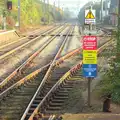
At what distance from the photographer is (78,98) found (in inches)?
500

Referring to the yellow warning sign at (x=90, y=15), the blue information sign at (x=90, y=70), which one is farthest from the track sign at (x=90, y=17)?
the blue information sign at (x=90, y=70)

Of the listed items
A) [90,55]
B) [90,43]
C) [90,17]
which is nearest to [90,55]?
[90,55]

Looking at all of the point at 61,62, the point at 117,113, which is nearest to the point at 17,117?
the point at 117,113

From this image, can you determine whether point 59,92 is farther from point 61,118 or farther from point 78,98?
point 61,118

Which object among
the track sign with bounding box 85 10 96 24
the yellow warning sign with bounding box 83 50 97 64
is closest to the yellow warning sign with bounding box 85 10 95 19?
the track sign with bounding box 85 10 96 24

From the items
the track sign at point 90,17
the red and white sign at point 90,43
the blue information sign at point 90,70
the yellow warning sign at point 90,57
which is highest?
the track sign at point 90,17

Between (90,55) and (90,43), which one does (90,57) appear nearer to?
(90,55)

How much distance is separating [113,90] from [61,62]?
31.2 feet

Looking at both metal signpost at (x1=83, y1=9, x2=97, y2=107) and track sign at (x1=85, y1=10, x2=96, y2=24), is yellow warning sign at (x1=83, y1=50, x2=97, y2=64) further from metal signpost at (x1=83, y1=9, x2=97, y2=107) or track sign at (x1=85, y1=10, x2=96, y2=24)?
track sign at (x1=85, y1=10, x2=96, y2=24)

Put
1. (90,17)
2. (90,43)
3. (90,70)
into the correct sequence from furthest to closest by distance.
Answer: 1. (90,17)
2. (90,70)
3. (90,43)

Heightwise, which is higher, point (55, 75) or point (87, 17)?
point (87, 17)

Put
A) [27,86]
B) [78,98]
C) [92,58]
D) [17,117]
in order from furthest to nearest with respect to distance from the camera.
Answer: [27,86]
[78,98]
[92,58]
[17,117]

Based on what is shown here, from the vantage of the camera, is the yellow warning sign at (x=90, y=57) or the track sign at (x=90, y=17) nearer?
the yellow warning sign at (x=90, y=57)

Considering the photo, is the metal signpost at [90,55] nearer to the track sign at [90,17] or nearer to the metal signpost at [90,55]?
the metal signpost at [90,55]
